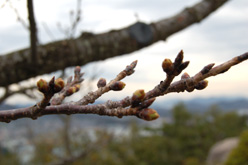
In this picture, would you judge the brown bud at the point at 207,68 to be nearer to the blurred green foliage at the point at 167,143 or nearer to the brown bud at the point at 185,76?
the brown bud at the point at 185,76

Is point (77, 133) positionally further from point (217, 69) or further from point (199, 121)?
point (217, 69)

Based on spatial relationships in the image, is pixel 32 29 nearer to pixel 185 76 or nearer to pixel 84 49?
pixel 84 49

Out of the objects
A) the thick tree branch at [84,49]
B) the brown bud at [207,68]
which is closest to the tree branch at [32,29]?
the thick tree branch at [84,49]

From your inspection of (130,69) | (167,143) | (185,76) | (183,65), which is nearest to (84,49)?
(130,69)

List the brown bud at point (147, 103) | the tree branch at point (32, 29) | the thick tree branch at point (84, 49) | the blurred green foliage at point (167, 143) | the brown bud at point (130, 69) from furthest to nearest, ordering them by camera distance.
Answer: the blurred green foliage at point (167, 143) < the thick tree branch at point (84, 49) < the tree branch at point (32, 29) < the brown bud at point (130, 69) < the brown bud at point (147, 103)

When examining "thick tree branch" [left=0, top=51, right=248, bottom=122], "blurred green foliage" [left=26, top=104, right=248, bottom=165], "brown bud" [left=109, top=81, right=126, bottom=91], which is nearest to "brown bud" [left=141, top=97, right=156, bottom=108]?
"thick tree branch" [left=0, top=51, right=248, bottom=122]

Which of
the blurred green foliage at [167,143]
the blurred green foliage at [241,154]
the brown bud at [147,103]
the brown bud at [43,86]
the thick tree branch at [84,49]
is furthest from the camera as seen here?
the blurred green foliage at [167,143]

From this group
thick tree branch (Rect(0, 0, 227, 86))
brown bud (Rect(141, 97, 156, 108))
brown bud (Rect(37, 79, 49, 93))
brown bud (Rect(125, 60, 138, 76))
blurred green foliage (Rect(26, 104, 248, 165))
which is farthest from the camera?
blurred green foliage (Rect(26, 104, 248, 165))

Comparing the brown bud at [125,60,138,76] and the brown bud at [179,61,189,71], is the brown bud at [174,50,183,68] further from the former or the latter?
the brown bud at [125,60,138,76]
